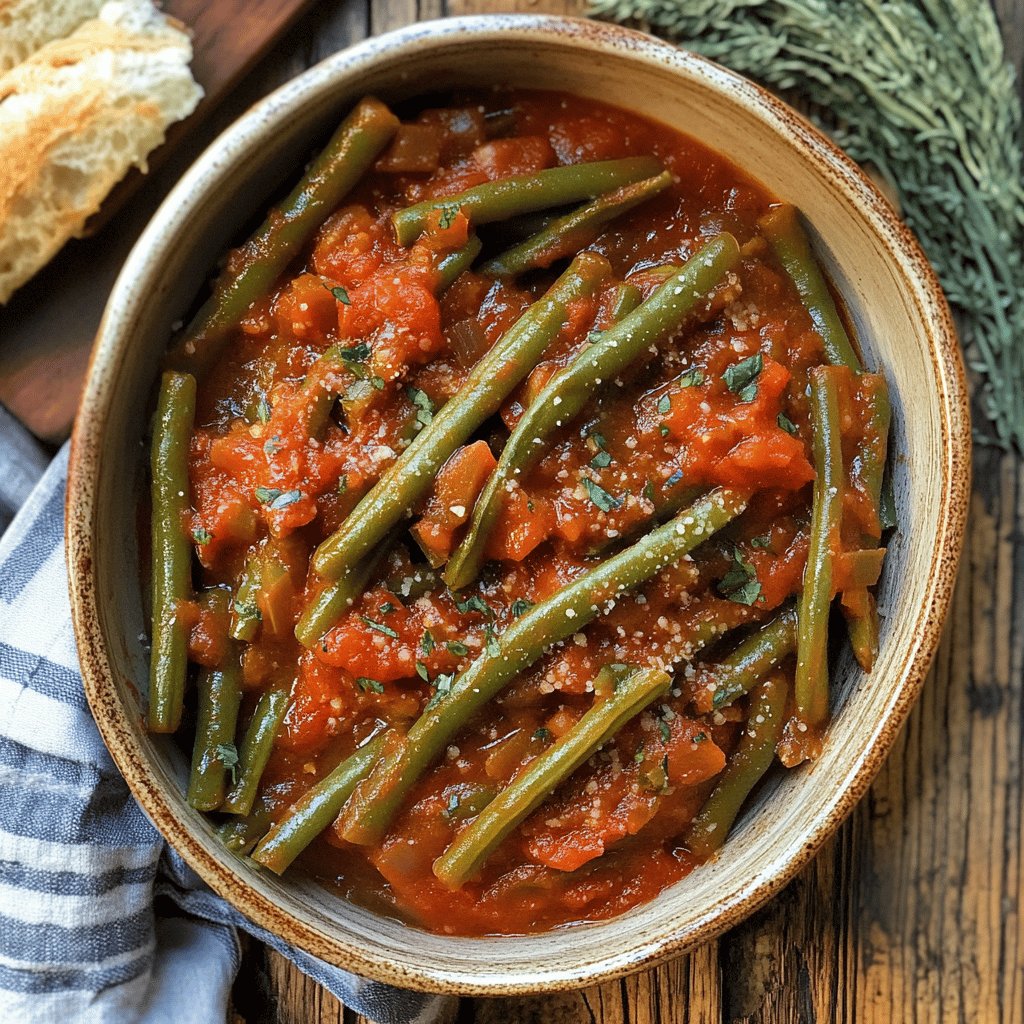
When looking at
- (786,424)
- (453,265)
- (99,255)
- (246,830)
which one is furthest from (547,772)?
(99,255)

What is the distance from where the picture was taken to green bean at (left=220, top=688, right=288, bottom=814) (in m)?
2.65

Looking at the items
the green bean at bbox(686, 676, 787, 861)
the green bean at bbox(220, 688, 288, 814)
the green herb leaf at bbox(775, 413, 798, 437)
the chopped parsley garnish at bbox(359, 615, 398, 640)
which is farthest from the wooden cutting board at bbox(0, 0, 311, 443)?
the green bean at bbox(686, 676, 787, 861)

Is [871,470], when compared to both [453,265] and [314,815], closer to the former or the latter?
[453,265]

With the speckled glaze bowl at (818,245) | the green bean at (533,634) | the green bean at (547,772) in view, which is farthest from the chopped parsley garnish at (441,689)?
the speckled glaze bowl at (818,245)

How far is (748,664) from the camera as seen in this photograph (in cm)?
266

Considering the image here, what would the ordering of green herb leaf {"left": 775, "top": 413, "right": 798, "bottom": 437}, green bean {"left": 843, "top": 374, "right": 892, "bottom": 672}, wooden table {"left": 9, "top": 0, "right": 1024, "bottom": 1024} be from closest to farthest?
green herb leaf {"left": 775, "top": 413, "right": 798, "bottom": 437}, green bean {"left": 843, "top": 374, "right": 892, "bottom": 672}, wooden table {"left": 9, "top": 0, "right": 1024, "bottom": 1024}

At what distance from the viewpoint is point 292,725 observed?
265cm

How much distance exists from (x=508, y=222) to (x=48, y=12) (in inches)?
64.3

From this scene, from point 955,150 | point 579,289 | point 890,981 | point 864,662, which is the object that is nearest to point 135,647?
point 579,289

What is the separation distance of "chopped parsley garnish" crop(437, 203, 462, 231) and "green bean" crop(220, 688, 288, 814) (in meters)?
1.24

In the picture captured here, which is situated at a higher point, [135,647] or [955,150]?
[955,150]

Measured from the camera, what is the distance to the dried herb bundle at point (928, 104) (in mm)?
3080

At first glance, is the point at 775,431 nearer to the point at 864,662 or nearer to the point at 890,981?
the point at 864,662

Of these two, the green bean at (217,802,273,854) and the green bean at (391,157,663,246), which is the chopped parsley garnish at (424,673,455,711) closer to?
the green bean at (217,802,273,854)
